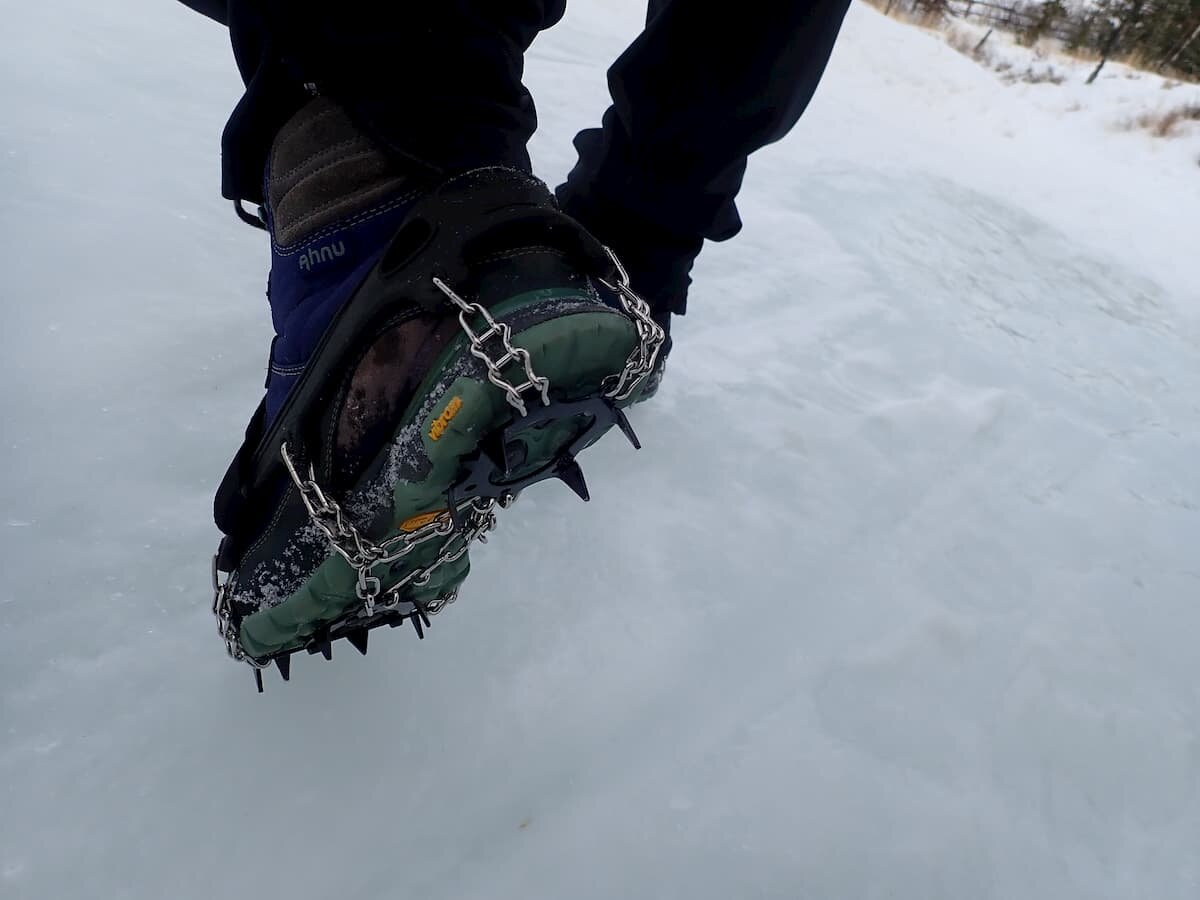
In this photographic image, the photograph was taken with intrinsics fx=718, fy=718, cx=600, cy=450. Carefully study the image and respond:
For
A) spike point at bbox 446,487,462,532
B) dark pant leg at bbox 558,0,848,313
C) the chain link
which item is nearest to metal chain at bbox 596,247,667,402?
the chain link

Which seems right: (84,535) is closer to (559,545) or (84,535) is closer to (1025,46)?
(559,545)

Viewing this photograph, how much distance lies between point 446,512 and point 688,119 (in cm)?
40

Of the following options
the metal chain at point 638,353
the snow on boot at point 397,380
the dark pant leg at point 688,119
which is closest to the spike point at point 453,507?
the snow on boot at point 397,380

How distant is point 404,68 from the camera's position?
46 centimetres

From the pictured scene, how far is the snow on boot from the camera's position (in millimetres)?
405

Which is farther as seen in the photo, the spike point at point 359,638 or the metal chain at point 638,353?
the spike point at point 359,638

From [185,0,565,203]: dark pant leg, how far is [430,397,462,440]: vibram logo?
0.18 meters

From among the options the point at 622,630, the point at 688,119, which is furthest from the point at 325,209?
the point at 622,630

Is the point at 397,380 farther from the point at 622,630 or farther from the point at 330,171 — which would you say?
the point at 622,630

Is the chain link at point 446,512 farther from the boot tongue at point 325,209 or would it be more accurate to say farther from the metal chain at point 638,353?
the boot tongue at point 325,209

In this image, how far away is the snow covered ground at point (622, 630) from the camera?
20.7 inches

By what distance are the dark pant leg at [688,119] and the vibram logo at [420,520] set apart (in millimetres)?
392

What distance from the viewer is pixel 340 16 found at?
44 cm

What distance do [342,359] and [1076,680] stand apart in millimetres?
818
